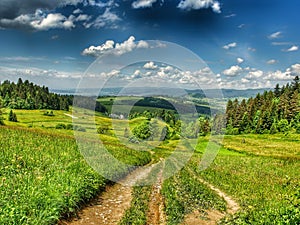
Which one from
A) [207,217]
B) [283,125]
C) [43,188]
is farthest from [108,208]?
[283,125]

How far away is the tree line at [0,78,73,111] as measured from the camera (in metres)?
126

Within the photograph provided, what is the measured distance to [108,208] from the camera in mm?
13312

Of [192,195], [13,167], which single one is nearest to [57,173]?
[13,167]

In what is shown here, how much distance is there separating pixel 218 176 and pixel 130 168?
22.1 feet

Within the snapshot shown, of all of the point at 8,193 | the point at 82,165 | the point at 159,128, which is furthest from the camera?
the point at 159,128

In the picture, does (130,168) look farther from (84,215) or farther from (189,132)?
(189,132)

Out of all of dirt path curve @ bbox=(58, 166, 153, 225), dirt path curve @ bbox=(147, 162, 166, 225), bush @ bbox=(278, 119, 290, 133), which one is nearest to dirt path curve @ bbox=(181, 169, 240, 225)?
dirt path curve @ bbox=(147, 162, 166, 225)

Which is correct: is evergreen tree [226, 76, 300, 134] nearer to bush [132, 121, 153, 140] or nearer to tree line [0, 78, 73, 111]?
bush [132, 121, 153, 140]

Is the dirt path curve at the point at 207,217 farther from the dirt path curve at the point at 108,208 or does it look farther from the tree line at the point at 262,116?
the tree line at the point at 262,116

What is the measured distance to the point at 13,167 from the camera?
14289 millimetres

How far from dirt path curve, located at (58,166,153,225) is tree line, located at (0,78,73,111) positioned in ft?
384

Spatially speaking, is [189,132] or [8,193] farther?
[189,132]

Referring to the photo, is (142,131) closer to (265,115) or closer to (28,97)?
(265,115)

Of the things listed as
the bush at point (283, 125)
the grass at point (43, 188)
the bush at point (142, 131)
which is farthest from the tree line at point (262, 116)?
the grass at point (43, 188)
